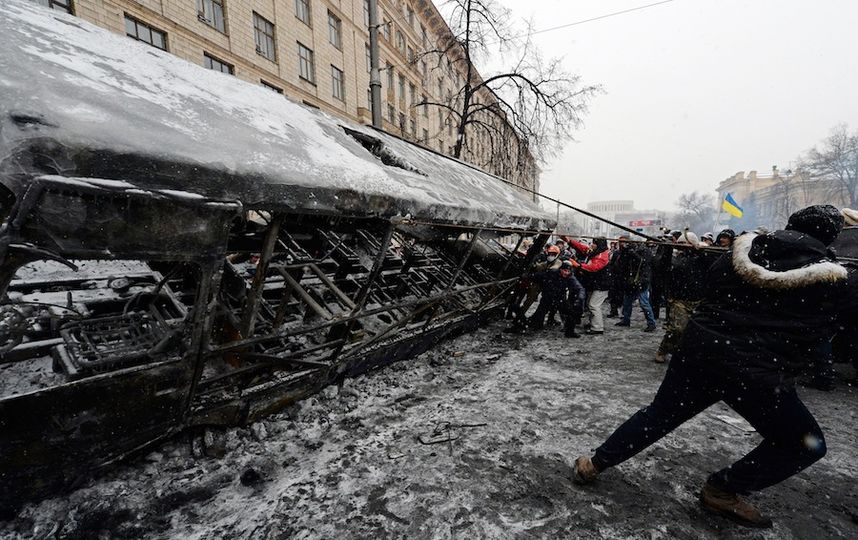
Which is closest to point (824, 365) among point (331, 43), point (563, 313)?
point (563, 313)

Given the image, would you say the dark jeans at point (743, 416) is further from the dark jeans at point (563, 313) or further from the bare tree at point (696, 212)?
the bare tree at point (696, 212)

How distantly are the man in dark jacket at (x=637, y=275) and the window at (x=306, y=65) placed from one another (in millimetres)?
17143

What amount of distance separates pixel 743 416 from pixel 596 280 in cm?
523

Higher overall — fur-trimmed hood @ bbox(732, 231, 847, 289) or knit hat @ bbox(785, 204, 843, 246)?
knit hat @ bbox(785, 204, 843, 246)

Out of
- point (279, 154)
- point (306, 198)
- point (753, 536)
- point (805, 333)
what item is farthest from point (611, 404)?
point (279, 154)

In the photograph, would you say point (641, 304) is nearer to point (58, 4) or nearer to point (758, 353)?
point (758, 353)

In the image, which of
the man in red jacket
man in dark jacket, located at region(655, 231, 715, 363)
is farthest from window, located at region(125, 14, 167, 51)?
man in dark jacket, located at region(655, 231, 715, 363)

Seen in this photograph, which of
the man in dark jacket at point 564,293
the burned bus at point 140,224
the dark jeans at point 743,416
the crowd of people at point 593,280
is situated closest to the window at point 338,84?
the crowd of people at point 593,280

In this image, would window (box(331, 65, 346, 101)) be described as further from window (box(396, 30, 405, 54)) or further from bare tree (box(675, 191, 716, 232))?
bare tree (box(675, 191, 716, 232))

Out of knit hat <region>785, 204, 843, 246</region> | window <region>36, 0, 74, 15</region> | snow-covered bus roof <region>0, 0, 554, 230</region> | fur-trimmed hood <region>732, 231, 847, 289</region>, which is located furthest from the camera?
window <region>36, 0, 74, 15</region>

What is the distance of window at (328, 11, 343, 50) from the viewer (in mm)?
19906

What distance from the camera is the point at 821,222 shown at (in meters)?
2.03

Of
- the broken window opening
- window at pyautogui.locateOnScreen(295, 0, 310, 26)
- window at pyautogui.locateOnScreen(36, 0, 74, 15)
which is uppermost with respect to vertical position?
window at pyautogui.locateOnScreen(295, 0, 310, 26)

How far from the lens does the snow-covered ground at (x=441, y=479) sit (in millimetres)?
2236
